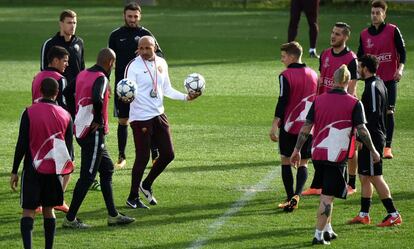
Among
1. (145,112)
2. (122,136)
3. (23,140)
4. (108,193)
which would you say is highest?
(23,140)

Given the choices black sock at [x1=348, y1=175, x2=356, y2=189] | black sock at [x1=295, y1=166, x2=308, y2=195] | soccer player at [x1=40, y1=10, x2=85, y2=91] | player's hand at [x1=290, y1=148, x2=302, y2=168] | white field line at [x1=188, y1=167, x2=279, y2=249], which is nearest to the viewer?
white field line at [x1=188, y1=167, x2=279, y2=249]

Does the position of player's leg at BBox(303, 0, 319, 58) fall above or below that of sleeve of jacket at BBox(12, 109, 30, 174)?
below

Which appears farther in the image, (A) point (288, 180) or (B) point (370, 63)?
(A) point (288, 180)

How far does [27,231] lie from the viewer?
10.5m

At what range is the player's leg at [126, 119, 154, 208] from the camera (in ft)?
42.2

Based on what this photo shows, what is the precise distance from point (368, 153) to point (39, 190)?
3.60m

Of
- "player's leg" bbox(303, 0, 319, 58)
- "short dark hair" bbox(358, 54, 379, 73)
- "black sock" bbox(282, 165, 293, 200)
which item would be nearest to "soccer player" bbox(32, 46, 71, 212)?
"black sock" bbox(282, 165, 293, 200)

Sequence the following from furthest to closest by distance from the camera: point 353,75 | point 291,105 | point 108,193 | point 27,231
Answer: point 353,75 → point 291,105 → point 108,193 → point 27,231

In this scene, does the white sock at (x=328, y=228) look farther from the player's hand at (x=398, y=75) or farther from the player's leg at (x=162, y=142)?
the player's hand at (x=398, y=75)

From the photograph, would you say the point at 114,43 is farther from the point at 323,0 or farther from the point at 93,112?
the point at 323,0

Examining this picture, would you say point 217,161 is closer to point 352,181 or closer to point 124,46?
point 124,46

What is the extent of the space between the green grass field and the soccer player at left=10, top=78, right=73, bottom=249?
2.34ft

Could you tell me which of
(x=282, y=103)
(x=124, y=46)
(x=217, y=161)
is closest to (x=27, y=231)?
(x=282, y=103)

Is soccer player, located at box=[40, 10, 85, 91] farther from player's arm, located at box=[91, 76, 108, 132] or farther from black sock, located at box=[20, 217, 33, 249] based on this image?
black sock, located at box=[20, 217, 33, 249]
